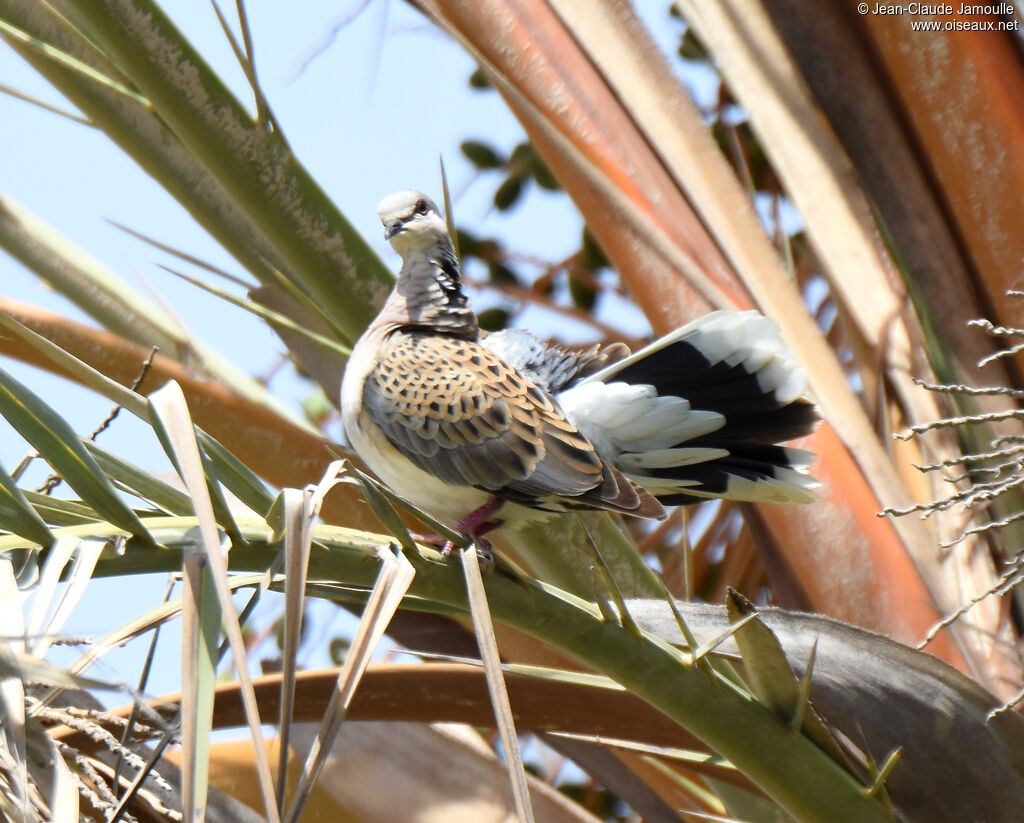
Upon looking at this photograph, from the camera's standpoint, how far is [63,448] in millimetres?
904

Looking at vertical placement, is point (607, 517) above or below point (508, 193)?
below

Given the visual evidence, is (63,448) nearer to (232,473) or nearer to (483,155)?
(232,473)

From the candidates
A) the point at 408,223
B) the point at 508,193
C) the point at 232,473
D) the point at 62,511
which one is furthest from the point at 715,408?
the point at 508,193

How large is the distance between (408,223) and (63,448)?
1131mm

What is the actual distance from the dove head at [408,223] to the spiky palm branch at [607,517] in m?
0.07

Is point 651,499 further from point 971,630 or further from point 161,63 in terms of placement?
point 161,63

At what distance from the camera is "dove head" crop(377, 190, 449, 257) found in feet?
6.46

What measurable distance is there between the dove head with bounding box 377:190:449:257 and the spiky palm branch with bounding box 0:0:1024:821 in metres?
0.07

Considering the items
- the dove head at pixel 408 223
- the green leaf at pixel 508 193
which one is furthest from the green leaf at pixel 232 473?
the green leaf at pixel 508 193

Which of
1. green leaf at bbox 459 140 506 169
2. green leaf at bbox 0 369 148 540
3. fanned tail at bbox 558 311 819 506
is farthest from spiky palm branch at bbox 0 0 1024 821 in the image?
green leaf at bbox 459 140 506 169

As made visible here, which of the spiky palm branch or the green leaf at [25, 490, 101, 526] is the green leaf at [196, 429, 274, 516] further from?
the green leaf at [25, 490, 101, 526]

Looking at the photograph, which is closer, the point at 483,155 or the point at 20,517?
the point at 20,517

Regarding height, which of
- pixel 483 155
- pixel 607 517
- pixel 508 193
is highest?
pixel 483 155

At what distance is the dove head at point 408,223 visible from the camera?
1.97 meters
